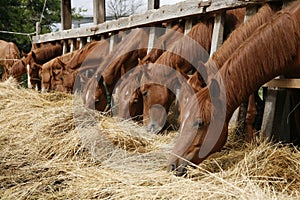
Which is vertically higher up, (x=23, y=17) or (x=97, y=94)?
(x=23, y=17)

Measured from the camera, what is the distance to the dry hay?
1.89 meters

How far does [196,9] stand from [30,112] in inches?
78.9

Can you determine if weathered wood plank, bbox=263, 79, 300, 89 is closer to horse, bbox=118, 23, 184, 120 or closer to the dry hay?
the dry hay

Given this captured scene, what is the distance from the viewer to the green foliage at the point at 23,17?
11.1m

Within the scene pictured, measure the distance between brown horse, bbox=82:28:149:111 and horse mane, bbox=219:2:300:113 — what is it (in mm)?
2052

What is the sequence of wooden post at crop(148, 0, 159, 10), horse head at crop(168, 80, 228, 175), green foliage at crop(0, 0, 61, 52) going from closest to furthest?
1. horse head at crop(168, 80, 228, 175)
2. wooden post at crop(148, 0, 159, 10)
3. green foliage at crop(0, 0, 61, 52)

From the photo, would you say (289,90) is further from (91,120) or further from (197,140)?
(91,120)

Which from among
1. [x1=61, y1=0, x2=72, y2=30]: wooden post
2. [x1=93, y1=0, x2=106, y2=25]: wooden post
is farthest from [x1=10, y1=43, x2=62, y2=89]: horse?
[x1=93, y1=0, x2=106, y2=25]: wooden post

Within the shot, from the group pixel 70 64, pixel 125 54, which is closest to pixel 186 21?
pixel 125 54

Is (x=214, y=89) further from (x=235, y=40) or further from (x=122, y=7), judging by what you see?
(x=122, y=7)

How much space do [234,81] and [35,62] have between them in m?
5.55

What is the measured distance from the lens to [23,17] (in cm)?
1149

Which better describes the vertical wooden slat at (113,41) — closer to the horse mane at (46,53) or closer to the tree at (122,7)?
the horse mane at (46,53)

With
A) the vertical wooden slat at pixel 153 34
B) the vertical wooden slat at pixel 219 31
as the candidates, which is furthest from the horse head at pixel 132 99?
the vertical wooden slat at pixel 219 31
